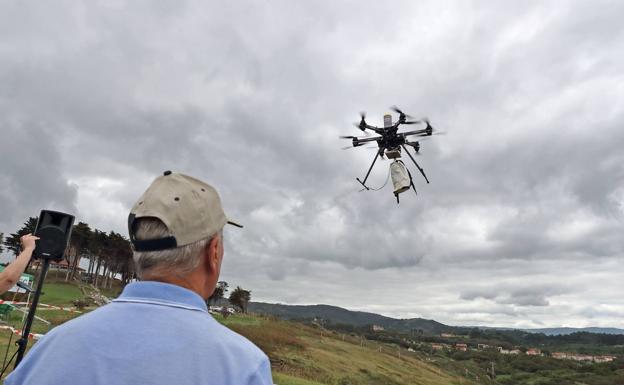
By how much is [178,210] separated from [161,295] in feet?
1.26

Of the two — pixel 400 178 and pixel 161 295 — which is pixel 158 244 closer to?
pixel 161 295

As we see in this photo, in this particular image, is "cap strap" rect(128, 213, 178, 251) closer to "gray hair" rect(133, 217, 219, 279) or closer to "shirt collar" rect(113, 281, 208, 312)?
"gray hair" rect(133, 217, 219, 279)

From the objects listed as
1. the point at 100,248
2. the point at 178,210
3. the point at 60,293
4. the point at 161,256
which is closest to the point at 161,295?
the point at 161,256

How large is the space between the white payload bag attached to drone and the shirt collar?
1115 centimetres

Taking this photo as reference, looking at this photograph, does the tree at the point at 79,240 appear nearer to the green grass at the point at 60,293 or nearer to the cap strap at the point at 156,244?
the green grass at the point at 60,293

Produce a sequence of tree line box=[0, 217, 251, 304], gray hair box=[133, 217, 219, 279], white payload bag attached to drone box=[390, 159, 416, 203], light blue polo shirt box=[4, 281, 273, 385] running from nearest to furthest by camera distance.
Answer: light blue polo shirt box=[4, 281, 273, 385] → gray hair box=[133, 217, 219, 279] → white payload bag attached to drone box=[390, 159, 416, 203] → tree line box=[0, 217, 251, 304]

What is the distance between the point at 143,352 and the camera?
1507 millimetres

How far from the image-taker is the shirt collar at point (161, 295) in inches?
66.9

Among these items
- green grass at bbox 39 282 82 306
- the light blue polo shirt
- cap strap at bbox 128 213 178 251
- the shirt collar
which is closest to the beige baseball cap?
cap strap at bbox 128 213 178 251

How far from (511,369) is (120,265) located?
117284 millimetres

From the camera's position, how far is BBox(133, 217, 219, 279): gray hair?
6.11 feet

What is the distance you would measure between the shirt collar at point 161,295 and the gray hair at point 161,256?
96 millimetres

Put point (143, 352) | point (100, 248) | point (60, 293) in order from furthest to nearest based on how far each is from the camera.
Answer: point (100, 248) → point (60, 293) → point (143, 352)

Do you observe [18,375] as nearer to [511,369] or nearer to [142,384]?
[142,384]
